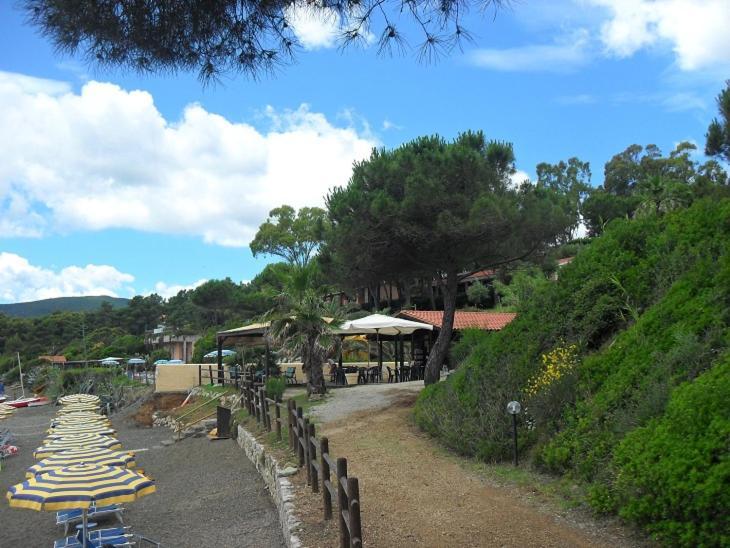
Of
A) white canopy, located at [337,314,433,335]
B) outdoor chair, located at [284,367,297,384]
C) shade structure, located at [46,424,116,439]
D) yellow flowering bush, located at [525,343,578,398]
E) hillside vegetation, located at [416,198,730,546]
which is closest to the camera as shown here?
hillside vegetation, located at [416,198,730,546]

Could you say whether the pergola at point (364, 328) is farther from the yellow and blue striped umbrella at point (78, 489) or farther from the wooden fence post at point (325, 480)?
the wooden fence post at point (325, 480)

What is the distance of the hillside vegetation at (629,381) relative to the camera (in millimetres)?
4109

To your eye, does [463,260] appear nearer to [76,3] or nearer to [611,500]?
[611,500]

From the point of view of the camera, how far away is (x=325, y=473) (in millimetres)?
6500

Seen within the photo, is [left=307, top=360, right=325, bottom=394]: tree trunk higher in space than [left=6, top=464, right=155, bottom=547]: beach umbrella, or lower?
higher

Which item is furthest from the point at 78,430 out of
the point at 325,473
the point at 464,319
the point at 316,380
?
the point at 464,319

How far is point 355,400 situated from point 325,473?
834 centimetres

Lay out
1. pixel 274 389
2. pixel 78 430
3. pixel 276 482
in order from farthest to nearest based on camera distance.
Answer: pixel 274 389, pixel 78 430, pixel 276 482

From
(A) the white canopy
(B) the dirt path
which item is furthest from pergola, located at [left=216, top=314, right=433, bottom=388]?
(B) the dirt path

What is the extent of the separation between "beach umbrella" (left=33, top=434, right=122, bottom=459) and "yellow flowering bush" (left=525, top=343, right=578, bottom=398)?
886 centimetres

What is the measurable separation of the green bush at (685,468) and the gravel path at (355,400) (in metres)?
8.26

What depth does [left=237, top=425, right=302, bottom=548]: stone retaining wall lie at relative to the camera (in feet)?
21.1

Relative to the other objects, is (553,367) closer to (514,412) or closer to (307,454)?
(514,412)

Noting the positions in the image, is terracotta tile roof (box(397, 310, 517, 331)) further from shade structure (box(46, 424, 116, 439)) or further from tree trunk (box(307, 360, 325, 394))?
shade structure (box(46, 424, 116, 439))
